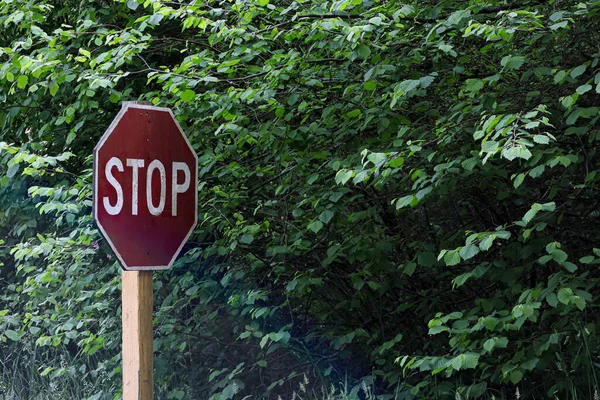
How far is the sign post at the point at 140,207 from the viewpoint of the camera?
3.19m

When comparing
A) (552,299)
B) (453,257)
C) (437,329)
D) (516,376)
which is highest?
(453,257)

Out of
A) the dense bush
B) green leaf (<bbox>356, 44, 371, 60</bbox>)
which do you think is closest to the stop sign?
the dense bush

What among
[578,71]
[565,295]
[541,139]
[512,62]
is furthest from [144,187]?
[578,71]

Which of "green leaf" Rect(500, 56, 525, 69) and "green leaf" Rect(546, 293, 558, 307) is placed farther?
"green leaf" Rect(500, 56, 525, 69)

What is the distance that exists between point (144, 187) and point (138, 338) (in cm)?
67

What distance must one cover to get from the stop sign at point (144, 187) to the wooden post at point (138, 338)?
105mm

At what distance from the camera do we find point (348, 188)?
527cm

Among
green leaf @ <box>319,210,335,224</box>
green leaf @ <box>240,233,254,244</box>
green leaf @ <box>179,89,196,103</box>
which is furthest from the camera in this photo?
green leaf @ <box>240,233,254,244</box>

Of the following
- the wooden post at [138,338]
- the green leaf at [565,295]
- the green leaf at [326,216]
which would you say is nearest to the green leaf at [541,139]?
the green leaf at [565,295]

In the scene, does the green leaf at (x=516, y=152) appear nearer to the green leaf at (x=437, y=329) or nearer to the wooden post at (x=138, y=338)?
the green leaf at (x=437, y=329)

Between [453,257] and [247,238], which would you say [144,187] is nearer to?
[453,257]

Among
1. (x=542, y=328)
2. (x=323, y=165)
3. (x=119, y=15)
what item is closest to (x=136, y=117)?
(x=323, y=165)

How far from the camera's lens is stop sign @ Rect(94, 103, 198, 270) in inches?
125

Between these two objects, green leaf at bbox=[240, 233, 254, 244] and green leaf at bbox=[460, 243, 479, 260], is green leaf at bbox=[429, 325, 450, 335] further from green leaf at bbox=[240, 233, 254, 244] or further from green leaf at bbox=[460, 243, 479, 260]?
green leaf at bbox=[240, 233, 254, 244]
